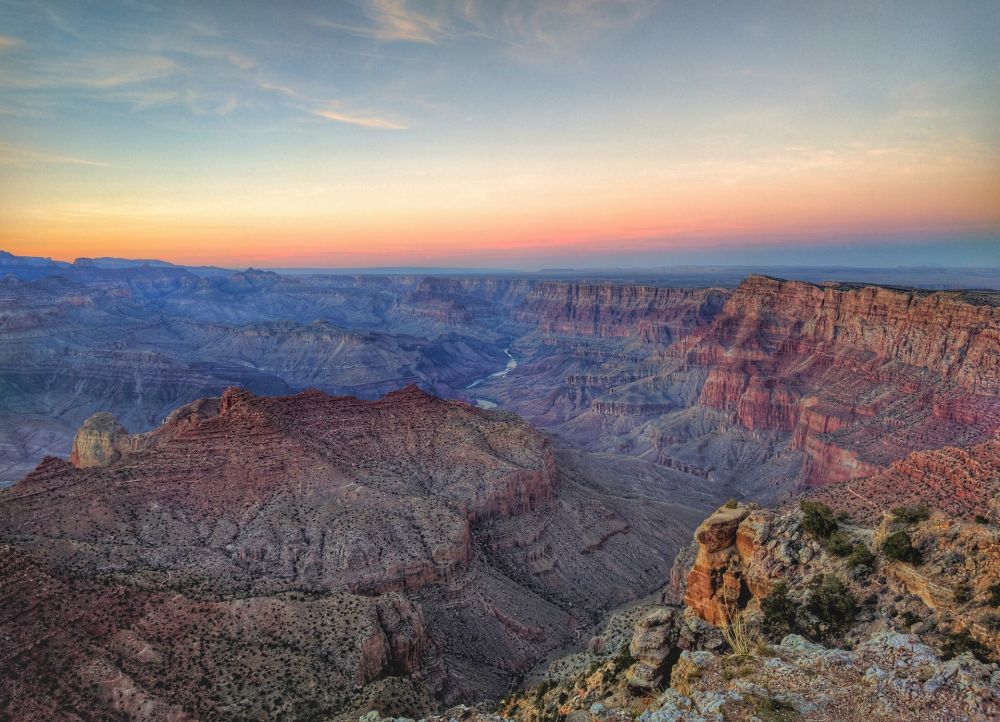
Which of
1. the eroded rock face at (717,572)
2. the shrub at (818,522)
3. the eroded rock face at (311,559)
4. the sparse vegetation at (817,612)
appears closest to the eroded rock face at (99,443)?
the eroded rock face at (311,559)

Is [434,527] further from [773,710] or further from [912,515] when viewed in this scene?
[773,710]

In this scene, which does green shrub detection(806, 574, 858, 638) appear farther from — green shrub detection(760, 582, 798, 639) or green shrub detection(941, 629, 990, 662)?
green shrub detection(941, 629, 990, 662)

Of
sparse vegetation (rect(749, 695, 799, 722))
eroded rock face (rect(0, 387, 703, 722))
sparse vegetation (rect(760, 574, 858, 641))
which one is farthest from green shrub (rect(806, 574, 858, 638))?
eroded rock face (rect(0, 387, 703, 722))

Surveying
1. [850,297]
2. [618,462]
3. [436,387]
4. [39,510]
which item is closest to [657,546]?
[618,462]

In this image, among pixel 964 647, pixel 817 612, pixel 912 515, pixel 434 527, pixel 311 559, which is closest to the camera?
pixel 964 647

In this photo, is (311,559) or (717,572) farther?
(311,559)

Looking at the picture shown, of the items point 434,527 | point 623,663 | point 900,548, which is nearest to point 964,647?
point 900,548
